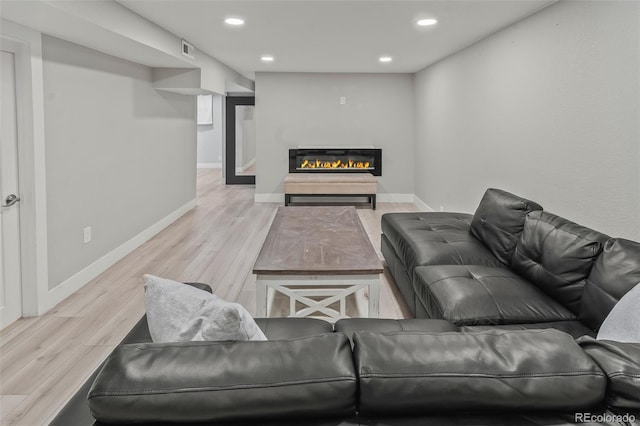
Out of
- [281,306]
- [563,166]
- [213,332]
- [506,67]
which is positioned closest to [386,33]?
[506,67]

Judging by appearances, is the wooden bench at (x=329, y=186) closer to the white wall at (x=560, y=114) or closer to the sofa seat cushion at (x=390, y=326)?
the white wall at (x=560, y=114)

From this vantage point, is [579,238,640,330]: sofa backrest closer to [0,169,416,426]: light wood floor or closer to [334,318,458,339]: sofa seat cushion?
[334,318,458,339]: sofa seat cushion

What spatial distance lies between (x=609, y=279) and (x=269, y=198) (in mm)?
6854

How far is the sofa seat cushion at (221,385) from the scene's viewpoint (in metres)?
1.09

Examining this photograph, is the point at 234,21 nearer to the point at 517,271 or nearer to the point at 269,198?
the point at 517,271

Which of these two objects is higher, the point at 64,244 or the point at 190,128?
the point at 190,128

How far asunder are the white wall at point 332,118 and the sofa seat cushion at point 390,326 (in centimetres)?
659

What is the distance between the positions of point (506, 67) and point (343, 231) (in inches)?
87.0

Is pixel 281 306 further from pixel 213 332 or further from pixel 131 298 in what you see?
pixel 213 332

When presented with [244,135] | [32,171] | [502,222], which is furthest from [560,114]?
[244,135]

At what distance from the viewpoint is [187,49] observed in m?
5.28

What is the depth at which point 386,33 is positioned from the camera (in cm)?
484

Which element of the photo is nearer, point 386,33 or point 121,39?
point 121,39

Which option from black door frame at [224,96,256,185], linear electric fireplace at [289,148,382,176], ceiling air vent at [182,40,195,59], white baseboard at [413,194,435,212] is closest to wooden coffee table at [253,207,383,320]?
ceiling air vent at [182,40,195,59]
